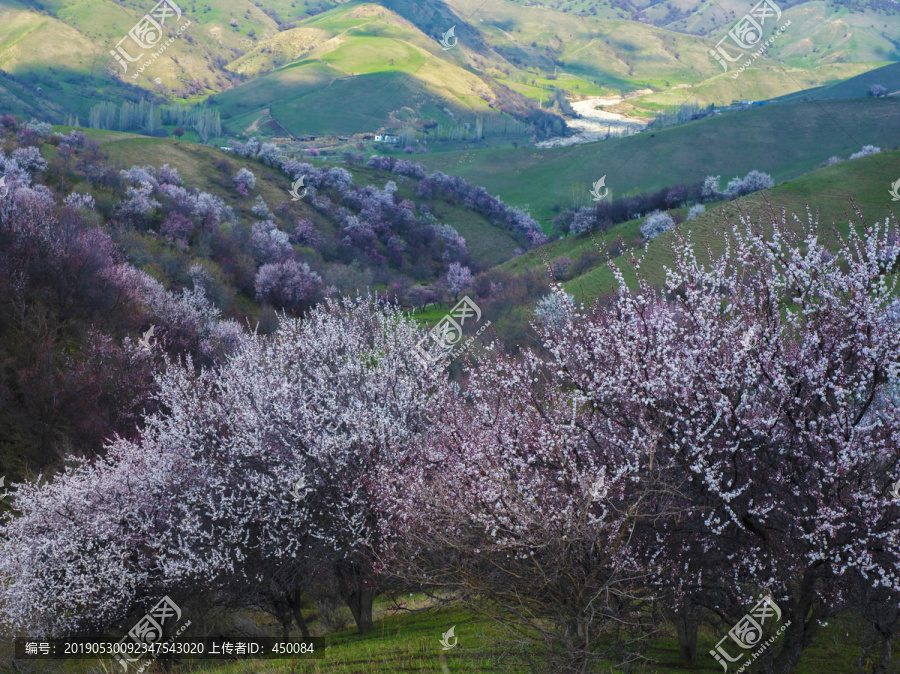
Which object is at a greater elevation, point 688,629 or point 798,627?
point 798,627

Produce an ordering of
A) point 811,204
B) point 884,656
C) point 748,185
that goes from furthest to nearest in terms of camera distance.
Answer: point 748,185 < point 811,204 < point 884,656

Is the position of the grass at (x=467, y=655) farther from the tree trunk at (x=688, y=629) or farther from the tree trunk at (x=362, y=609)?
the tree trunk at (x=362, y=609)

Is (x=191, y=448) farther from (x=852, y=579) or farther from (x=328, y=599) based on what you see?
(x=852, y=579)

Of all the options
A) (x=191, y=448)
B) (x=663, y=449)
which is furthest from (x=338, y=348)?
(x=663, y=449)

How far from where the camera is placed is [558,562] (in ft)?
27.2

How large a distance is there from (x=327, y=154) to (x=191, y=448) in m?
172

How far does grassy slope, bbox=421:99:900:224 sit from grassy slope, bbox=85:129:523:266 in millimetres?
25484

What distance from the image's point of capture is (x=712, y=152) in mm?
147750

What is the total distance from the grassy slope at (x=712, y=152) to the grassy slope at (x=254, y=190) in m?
25.5

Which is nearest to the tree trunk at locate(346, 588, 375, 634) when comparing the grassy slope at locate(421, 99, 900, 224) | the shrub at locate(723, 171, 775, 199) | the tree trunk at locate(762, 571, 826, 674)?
the tree trunk at locate(762, 571, 826, 674)

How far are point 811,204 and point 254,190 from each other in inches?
3084

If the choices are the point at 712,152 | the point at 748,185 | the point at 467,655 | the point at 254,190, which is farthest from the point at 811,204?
the point at 712,152

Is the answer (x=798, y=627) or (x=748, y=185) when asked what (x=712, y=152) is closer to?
(x=748, y=185)

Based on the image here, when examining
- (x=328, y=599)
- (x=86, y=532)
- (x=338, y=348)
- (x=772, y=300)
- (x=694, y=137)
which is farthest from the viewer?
(x=694, y=137)
